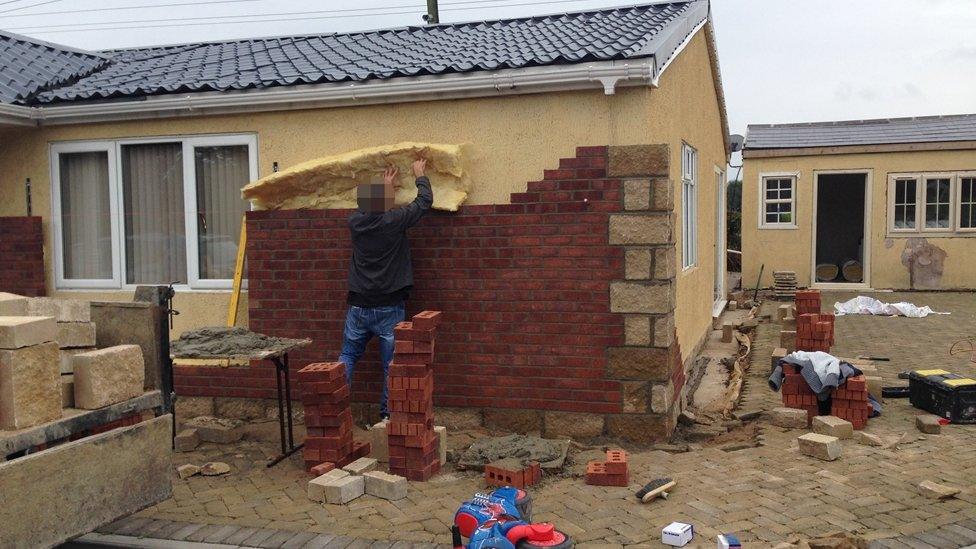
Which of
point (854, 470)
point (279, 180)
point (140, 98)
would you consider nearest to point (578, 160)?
point (279, 180)

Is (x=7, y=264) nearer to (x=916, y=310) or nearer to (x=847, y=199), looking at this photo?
(x=916, y=310)

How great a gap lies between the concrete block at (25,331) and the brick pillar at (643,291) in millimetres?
4193

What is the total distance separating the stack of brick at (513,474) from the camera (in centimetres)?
568

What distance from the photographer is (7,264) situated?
27.6 feet

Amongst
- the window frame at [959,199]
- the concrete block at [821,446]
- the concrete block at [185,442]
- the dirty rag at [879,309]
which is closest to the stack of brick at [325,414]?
the concrete block at [185,442]

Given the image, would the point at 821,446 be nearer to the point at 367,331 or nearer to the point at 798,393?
the point at 798,393

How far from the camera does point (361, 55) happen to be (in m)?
8.59

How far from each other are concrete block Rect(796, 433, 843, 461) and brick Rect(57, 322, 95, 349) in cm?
505

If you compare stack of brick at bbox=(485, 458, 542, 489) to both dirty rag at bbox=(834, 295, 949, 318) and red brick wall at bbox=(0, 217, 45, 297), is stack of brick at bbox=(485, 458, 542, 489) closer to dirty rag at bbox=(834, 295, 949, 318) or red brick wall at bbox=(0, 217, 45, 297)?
red brick wall at bbox=(0, 217, 45, 297)

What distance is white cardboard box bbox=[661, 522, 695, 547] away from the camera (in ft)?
15.2

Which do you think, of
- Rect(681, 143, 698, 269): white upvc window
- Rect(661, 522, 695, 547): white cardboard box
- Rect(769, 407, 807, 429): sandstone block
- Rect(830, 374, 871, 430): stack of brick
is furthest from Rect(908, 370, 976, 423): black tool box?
Rect(661, 522, 695, 547): white cardboard box

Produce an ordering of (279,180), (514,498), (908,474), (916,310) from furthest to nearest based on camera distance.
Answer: (916,310) < (279,180) < (908,474) < (514,498)

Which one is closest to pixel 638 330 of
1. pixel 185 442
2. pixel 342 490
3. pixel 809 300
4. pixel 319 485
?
pixel 342 490

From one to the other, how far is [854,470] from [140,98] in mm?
7007
